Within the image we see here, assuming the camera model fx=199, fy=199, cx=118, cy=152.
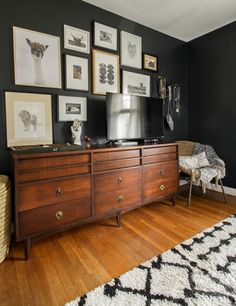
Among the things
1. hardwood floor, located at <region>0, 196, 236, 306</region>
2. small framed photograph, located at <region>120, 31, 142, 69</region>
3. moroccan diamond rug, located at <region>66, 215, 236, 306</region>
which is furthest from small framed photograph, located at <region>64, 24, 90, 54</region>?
moroccan diamond rug, located at <region>66, 215, 236, 306</region>

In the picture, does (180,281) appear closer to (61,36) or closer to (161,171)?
(161,171)

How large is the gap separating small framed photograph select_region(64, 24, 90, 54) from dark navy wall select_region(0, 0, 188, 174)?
2.0 inches

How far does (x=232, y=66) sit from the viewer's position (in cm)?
289

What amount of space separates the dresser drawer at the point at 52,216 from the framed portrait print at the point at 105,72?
4.52 feet

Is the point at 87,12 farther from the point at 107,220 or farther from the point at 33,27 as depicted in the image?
the point at 107,220

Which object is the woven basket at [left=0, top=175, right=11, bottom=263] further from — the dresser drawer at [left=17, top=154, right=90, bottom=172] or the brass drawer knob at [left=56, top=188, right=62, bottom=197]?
the brass drawer knob at [left=56, top=188, right=62, bottom=197]

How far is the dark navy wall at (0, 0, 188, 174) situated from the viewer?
1.89 m

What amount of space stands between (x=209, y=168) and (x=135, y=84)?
1.53 m

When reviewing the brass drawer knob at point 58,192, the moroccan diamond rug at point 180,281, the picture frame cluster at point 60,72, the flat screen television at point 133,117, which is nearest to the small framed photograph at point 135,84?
the picture frame cluster at point 60,72

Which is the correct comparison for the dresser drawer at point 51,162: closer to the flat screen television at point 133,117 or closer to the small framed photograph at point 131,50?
the flat screen television at point 133,117

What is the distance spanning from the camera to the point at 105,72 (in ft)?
8.17

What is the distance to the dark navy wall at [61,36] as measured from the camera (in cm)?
189

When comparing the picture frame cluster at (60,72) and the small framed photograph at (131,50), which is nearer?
the picture frame cluster at (60,72)

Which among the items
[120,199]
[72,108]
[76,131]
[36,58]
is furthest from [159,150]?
[36,58]
